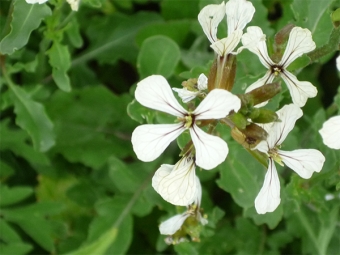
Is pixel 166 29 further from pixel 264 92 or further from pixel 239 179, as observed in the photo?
pixel 264 92

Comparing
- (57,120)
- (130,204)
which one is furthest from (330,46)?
(57,120)

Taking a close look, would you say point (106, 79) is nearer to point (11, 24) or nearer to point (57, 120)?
point (57, 120)

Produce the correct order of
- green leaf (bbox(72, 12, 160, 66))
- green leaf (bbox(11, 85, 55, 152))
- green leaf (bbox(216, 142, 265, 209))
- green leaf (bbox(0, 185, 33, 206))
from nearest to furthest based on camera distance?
1. green leaf (bbox(216, 142, 265, 209))
2. green leaf (bbox(11, 85, 55, 152))
3. green leaf (bbox(0, 185, 33, 206))
4. green leaf (bbox(72, 12, 160, 66))

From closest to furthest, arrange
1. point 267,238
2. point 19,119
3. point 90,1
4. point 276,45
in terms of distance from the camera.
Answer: point 276,45, point 90,1, point 19,119, point 267,238

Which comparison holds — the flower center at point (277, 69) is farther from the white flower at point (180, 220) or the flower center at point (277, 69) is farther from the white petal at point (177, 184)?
the white flower at point (180, 220)

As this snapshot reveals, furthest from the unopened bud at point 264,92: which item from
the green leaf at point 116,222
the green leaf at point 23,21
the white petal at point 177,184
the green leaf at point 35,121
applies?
the green leaf at point 116,222

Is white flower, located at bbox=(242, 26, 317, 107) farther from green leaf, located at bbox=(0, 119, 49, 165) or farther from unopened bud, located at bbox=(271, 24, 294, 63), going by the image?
green leaf, located at bbox=(0, 119, 49, 165)

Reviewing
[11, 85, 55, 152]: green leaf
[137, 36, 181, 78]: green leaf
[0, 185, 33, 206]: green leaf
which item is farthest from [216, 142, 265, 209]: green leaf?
[0, 185, 33, 206]: green leaf
